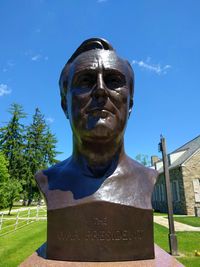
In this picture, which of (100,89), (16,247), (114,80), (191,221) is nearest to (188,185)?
(191,221)

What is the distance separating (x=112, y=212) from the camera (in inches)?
104

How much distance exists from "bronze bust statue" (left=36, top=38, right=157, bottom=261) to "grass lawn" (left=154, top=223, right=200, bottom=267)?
4894 mm

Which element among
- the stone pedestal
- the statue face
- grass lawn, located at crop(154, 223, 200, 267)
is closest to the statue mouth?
the statue face

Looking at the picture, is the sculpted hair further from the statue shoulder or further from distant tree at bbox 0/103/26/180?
distant tree at bbox 0/103/26/180

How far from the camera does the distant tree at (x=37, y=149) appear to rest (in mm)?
46162

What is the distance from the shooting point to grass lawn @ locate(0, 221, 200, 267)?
7.02 metres

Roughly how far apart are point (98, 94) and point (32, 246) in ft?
25.4

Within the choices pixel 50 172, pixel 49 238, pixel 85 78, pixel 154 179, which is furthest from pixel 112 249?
pixel 85 78

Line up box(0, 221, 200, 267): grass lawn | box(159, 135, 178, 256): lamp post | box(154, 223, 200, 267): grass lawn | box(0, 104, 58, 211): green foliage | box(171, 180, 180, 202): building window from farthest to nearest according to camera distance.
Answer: box(0, 104, 58, 211): green foliage
box(171, 180, 180, 202): building window
box(159, 135, 178, 256): lamp post
box(0, 221, 200, 267): grass lawn
box(154, 223, 200, 267): grass lawn

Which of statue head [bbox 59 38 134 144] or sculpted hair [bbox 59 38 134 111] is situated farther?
sculpted hair [bbox 59 38 134 111]

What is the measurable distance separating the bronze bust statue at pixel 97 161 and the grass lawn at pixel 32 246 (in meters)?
4.81

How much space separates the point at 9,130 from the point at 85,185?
1772 inches

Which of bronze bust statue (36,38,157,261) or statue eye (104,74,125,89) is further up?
statue eye (104,74,125,89)

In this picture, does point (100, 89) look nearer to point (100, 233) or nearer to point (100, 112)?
point (100, 112)
